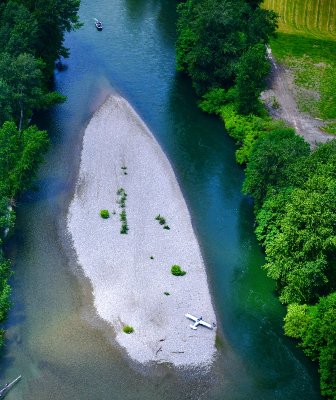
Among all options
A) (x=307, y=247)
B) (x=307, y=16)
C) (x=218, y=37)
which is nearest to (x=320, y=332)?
(x=307, y=247)

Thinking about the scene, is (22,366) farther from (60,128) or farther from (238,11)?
(238,11)

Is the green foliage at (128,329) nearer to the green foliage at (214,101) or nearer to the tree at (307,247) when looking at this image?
the tree at (307,247)

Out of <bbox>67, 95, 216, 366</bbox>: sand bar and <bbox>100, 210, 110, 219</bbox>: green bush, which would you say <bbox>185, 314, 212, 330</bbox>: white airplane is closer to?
<bbox>67, 95, 216, 366</bbox>: sand bar

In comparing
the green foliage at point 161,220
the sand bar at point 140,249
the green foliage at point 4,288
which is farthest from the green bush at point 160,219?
the green foliage at point 4,288

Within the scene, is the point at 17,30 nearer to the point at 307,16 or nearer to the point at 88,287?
the point at 88,287

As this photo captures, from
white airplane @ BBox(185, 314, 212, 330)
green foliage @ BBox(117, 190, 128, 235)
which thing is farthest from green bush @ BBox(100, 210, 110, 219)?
white airplane @ BBox(185, 314, 212, 330)

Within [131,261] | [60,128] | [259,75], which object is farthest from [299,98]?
[131,261]
